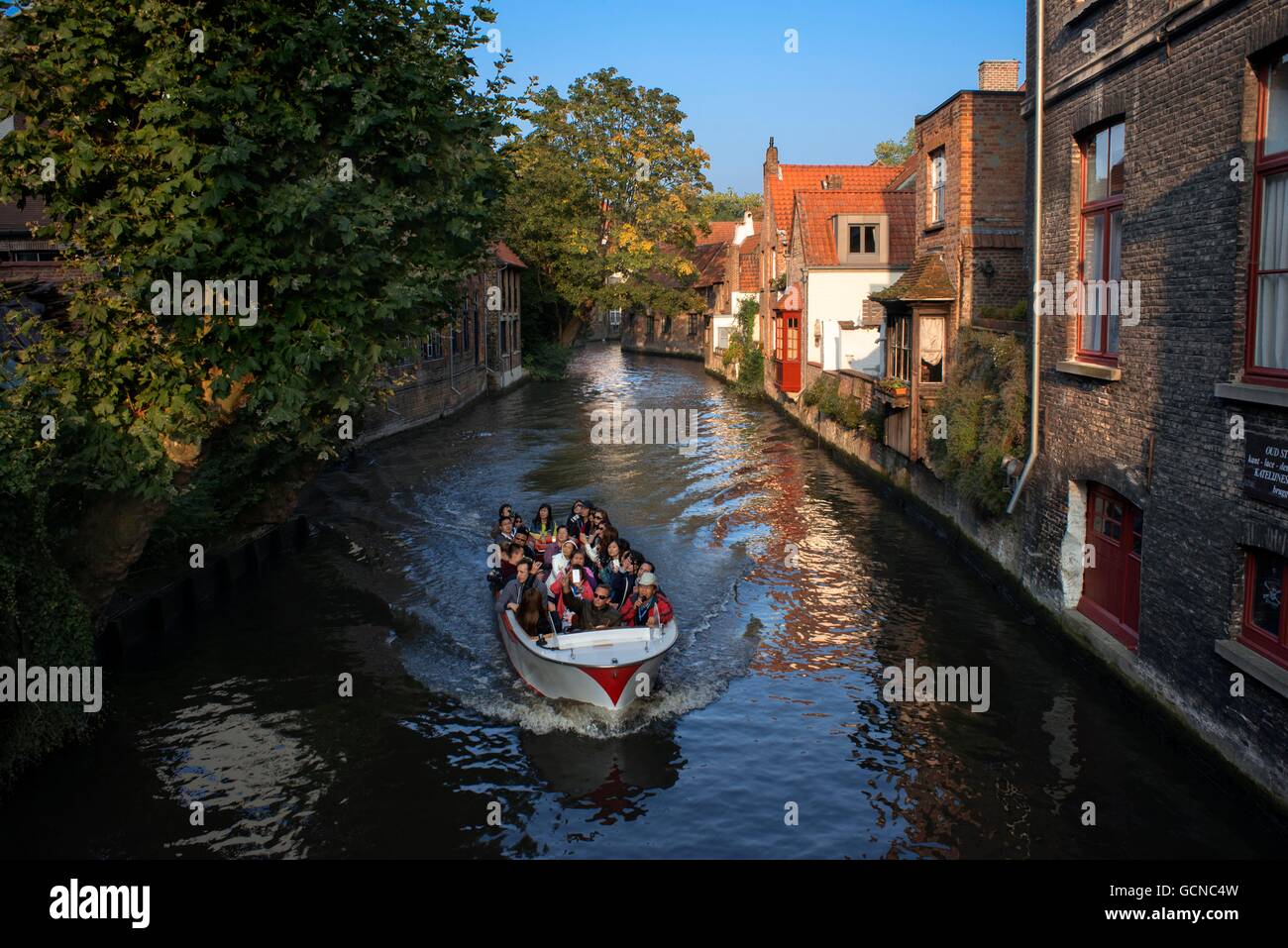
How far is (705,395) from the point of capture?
48.9 metres

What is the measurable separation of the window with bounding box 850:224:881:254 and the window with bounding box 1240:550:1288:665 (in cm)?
2738

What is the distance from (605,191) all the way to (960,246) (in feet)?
127

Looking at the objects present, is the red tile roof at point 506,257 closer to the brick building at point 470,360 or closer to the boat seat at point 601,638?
the brick building at point 470,360

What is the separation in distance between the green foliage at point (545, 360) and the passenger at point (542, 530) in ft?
129

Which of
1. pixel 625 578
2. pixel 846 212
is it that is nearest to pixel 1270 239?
pixel 625 578

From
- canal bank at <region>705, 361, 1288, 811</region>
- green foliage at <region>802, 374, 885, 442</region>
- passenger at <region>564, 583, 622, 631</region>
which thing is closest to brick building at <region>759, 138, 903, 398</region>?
green foliage at <region>802, 374, 885, 442</region>

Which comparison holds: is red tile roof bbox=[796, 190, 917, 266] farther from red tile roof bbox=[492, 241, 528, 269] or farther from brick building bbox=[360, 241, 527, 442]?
red tile roof bbox=[492, 241, 528, 269]

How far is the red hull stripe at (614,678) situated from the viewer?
11.4m

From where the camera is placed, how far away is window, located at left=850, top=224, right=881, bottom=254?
115ft
